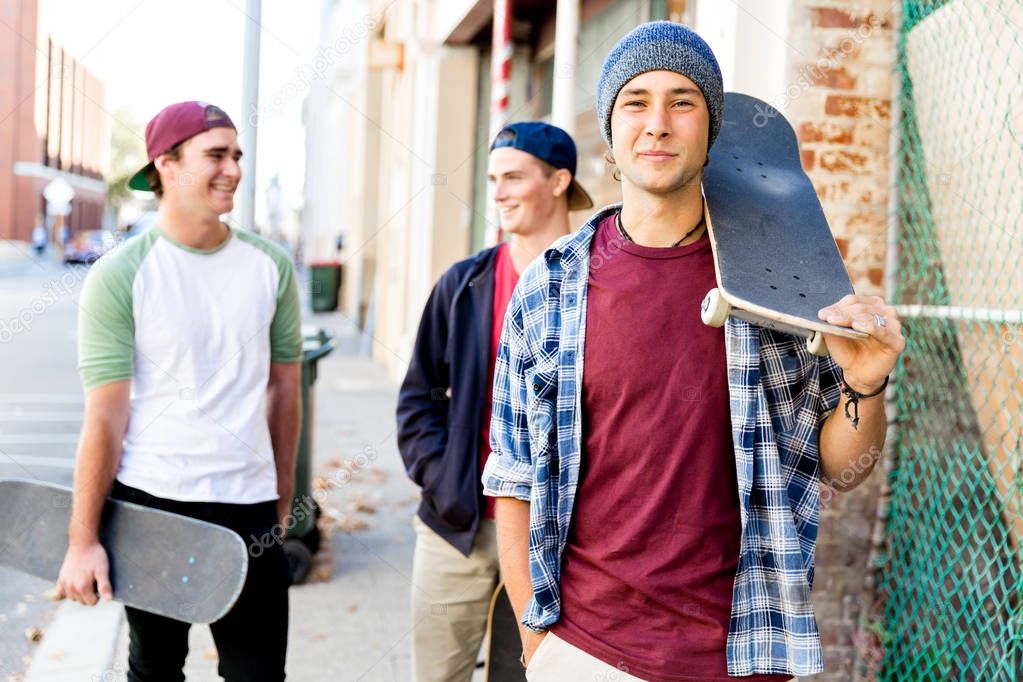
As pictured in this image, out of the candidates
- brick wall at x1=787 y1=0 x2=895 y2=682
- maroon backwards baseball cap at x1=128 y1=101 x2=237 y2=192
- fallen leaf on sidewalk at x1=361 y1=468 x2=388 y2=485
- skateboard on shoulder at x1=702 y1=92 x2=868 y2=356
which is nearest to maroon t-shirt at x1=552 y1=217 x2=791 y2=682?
skateboard on shoulder at x1=702 y1=92 x2=868 y2=356

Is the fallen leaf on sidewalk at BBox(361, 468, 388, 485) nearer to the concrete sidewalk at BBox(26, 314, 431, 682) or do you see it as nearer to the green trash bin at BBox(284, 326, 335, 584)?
the concrete sidewalk at BBox(26, 314, 431, 682)

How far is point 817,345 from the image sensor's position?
A: 5.78 ft

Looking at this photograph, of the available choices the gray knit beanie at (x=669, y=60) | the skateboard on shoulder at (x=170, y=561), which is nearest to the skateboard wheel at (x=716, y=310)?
the gray knit beanie at (x=669, y=60)

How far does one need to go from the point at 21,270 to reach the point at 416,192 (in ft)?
100

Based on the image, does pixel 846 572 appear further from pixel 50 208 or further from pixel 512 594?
pixel 50 208

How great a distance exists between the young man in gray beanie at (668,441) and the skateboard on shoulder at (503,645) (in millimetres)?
719

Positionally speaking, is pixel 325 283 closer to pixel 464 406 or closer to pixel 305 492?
pixel 305 492

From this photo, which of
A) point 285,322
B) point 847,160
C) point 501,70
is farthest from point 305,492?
point 847,160

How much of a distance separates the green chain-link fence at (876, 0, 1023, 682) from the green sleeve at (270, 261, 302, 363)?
2040mm

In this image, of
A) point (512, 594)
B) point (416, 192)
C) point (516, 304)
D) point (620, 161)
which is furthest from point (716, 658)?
point (416, 192)

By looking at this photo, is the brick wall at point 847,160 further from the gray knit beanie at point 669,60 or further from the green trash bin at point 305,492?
the green trash bin at point 305,492

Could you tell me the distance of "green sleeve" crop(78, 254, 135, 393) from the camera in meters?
2.61

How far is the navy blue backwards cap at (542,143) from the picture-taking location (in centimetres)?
311

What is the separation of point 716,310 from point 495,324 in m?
1.33
